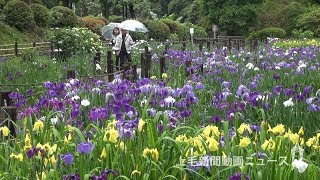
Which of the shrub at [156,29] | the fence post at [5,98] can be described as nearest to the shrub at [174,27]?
the shrub at [156,29]

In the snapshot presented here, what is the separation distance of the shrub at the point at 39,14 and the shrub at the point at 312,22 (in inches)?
533

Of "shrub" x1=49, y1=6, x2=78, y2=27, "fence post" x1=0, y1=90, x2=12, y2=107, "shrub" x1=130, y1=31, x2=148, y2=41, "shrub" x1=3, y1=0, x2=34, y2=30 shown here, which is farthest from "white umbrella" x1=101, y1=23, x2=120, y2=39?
"fence post" x1=0, y1=90, x2=12, y2=107

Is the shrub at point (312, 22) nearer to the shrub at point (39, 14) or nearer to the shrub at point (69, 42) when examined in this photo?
the shrub at point (39, 14)

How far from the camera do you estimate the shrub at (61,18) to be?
2111 centimetres

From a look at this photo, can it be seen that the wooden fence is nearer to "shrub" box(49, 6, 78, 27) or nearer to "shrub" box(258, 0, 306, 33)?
"shrub" box(49, 6, 78, 27)

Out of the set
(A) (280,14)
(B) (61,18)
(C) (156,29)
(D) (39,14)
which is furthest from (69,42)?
(A) (280,14)

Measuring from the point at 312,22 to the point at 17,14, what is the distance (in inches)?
600

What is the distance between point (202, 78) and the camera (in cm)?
604

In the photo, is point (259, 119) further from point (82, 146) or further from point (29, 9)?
point (29, 9)

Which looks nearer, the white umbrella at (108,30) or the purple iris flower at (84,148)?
the purple iris flower at (84,148)

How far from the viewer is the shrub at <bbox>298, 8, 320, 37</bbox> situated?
25.4 metres

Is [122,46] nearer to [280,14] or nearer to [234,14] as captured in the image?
[234,14]

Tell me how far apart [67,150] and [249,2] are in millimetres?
29141

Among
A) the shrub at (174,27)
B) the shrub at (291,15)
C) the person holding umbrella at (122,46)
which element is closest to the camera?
the person holding umbrella at (122,46)
